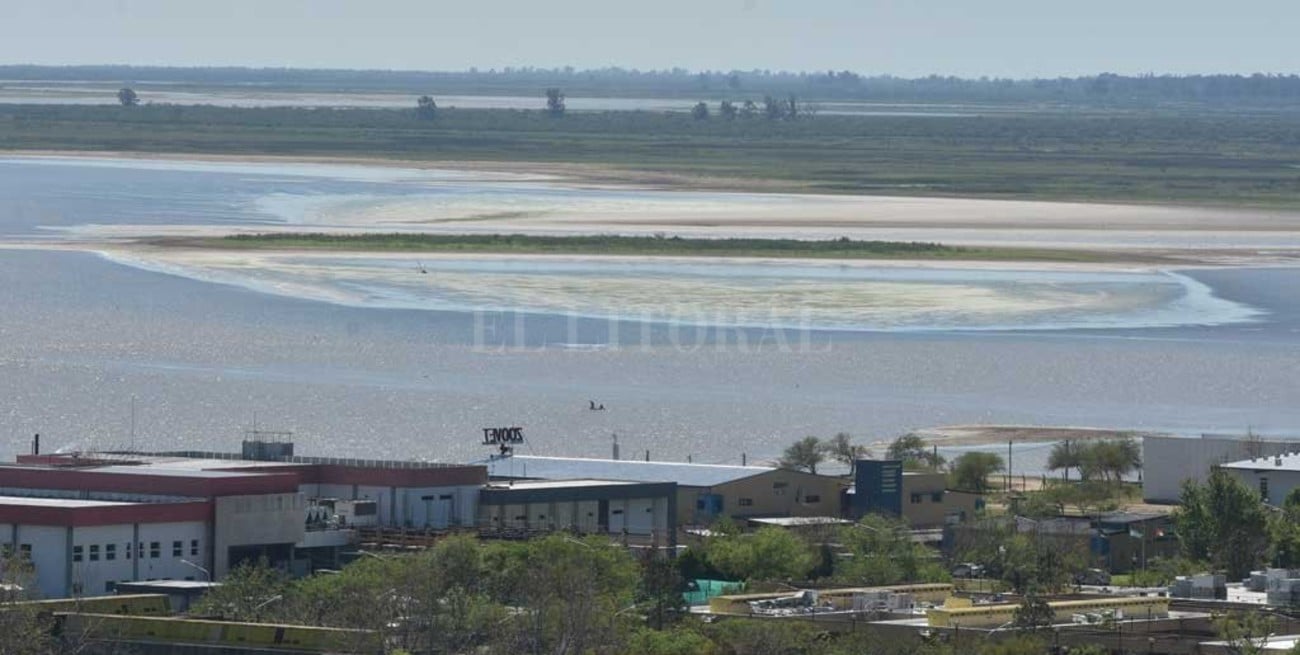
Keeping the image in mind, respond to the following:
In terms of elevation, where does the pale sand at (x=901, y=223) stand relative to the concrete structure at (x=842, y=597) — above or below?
above

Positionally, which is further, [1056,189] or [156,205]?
[1056,189]

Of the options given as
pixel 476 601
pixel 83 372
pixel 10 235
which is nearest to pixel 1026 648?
pixel 476 601

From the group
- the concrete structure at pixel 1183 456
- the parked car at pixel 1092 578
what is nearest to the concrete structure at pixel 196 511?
the parked car at pixel 1092 578

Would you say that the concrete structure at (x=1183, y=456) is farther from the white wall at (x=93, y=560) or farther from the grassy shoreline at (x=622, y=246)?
the grassy shoreline at (x=622, y=246)

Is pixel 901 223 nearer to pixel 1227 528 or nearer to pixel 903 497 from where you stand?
pixel 903 497

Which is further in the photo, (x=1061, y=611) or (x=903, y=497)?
(x=903, y=497)

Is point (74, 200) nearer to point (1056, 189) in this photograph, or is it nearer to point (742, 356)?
point (1056, 189)

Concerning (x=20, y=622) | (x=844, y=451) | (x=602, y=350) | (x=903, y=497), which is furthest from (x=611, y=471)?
(x=602, y=350)
